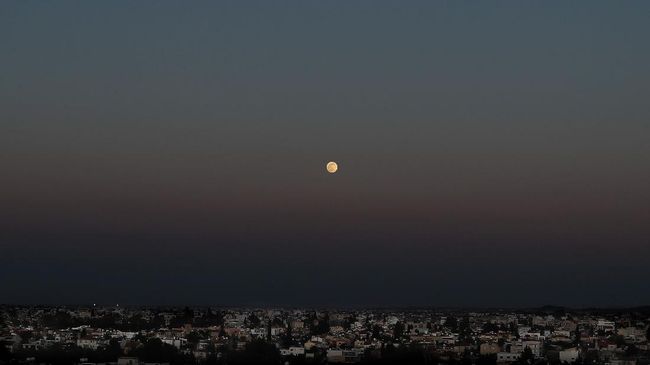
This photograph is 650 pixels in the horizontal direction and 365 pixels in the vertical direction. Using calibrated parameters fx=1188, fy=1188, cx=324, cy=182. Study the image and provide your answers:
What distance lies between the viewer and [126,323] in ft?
180

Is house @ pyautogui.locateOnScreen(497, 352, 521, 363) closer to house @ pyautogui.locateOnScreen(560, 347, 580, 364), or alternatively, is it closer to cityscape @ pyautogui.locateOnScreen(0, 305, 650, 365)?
cityscape @ pyautogui.locateOnScreen(0, 305, 650, 365)

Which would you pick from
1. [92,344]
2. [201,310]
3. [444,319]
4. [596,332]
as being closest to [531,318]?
[444,319]

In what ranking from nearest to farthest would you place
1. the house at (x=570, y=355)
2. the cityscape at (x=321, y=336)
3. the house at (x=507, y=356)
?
the cityscape at (x=321, y=336) → the house at (x=570, y=355) → the house at (x=507, y=356)

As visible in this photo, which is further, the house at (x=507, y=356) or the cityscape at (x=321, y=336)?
the house at (x=507, y=356)

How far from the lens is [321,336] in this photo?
173ft

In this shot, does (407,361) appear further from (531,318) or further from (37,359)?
(531,318)

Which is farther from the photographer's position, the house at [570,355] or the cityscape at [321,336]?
the house at [570,355]

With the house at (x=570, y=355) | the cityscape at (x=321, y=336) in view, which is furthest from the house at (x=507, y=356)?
the house at (x=570, y=355)

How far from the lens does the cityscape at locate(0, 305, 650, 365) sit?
134ft

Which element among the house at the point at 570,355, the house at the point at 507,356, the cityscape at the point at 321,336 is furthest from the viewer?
the house at the point at 507,356

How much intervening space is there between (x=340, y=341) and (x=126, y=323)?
11.8 metres

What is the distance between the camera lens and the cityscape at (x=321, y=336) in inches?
1606

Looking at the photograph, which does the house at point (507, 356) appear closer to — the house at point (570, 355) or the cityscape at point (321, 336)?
the cityscape at point (321, 336)

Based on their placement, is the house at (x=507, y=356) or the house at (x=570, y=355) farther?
the house at (x=507, y=356)
